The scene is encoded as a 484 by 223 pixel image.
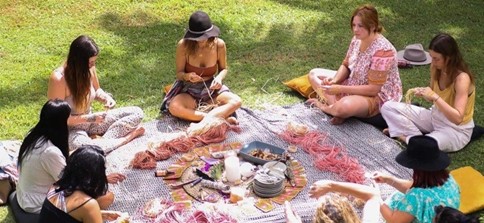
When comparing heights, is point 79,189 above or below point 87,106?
above

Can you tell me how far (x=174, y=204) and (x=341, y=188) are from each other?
1.42 meters

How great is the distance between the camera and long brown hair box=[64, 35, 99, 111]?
6078 mm

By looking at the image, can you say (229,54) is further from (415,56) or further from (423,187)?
(423,187)

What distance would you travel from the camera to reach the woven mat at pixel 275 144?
5832 mm

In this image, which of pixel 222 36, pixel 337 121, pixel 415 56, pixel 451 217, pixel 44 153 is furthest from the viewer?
pixel 222 36

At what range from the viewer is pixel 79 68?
6.17 meters

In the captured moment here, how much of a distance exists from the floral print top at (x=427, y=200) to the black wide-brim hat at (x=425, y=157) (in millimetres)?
191

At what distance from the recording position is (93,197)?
188 inches

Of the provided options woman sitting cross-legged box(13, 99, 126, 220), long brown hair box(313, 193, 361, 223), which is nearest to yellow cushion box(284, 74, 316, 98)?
woman sitting cross-legged box(13, 99, 126, 220)

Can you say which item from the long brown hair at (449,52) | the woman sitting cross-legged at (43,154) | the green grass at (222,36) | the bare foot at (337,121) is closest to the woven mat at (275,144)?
the bare foot at (337,121)

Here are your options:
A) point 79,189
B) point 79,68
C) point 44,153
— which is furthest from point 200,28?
point 79,189

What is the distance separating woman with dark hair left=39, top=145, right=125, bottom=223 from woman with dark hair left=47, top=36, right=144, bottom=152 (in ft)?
5.37

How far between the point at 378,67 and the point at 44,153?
348cm

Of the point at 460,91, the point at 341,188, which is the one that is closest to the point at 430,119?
the point at 460,91
